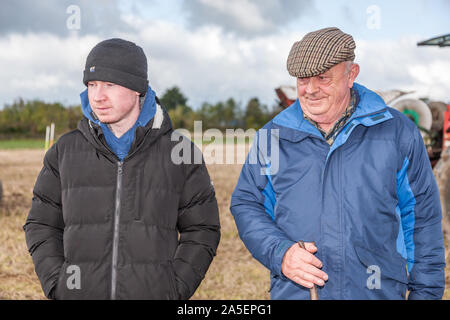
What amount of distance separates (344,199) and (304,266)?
1.07 feet

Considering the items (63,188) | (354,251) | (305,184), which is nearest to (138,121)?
(63,188)

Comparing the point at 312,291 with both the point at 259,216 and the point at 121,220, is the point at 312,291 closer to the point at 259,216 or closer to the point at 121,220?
the point at 259,216

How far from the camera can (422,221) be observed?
199cm

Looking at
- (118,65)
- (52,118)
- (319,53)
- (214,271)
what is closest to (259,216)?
(319,53)

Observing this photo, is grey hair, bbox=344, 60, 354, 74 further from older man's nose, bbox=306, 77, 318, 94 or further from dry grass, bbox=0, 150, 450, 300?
dry grass, bbox=0, 150, 450, 300

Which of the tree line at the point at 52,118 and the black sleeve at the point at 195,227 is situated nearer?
the black sleeve at the point at 195,227

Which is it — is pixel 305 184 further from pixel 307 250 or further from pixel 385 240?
pixel 385 240

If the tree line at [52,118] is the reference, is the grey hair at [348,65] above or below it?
below

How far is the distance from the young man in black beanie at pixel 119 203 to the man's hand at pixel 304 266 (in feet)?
1.42

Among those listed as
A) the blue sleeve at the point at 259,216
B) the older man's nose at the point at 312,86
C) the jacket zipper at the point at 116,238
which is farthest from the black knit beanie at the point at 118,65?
the older man's nose at the point at 312,86

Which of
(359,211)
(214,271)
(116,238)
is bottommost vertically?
(214,271)

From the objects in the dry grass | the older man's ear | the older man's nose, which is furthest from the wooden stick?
the dry grass

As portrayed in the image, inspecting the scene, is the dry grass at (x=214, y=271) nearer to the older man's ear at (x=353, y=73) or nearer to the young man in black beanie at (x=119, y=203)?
the young man in black beanie at (x=119, y=203)

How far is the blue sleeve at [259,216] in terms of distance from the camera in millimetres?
1958
